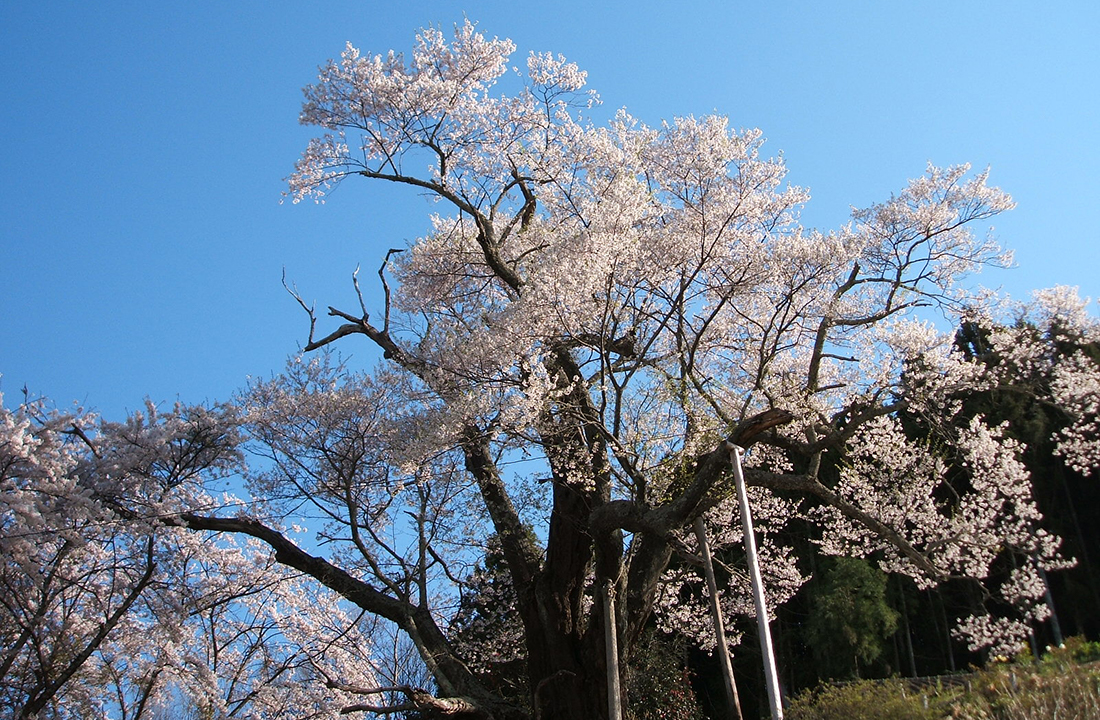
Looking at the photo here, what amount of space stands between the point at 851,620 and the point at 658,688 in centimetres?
621

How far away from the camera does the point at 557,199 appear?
10812 mm

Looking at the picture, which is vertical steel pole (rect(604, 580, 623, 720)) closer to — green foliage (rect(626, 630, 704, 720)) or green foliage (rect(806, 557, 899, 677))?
green foliage (rect(626, 630, 704, 720))

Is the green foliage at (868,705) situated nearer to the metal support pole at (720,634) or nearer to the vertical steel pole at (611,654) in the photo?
the metal support pole at (720,634)

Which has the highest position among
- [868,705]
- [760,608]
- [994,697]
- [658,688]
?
[760,608]

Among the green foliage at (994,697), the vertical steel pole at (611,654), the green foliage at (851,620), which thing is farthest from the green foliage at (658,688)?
the vertical steel pole at (611,654)

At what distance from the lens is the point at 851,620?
1902 centimetres

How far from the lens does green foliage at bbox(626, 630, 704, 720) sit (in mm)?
14922

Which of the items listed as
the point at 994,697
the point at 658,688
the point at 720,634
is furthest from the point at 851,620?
the point at 720,634

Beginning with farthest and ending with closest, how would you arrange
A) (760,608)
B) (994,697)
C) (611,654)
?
(994,697) < (611,654) < (760,608)

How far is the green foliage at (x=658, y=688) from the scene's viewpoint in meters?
14.9

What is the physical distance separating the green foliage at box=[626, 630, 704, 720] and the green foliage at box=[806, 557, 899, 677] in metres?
4.79

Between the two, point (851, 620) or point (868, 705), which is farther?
point (851, 620)

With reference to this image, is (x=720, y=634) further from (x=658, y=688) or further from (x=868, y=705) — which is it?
(x=658, y=688)

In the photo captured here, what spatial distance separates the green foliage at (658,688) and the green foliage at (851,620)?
4792 millimetres
